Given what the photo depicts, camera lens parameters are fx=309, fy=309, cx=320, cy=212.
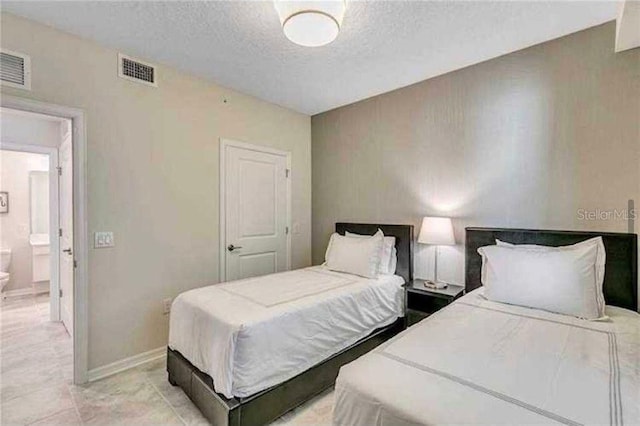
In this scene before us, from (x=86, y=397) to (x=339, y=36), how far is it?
3193 mm

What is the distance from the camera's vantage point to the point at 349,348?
236cm

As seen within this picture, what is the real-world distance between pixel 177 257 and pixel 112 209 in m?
0.70

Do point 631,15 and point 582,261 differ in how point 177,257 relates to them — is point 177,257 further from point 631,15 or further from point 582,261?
point 631,15

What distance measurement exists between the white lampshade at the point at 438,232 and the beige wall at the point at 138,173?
82.7 inches

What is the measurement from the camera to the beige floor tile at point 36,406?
1.96 metres

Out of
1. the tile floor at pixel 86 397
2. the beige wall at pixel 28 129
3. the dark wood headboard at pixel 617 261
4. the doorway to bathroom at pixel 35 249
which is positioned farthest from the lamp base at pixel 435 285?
the beige wall at pixel 28 129

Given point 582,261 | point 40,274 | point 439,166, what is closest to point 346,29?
point 439,166

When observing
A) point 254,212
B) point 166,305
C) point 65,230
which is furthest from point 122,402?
point 65,230

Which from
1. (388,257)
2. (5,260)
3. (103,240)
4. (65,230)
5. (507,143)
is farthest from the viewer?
(5,260)

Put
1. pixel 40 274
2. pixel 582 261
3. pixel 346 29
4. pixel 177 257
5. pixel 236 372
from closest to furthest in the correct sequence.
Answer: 1. pixel 236 372
2. pixel 582 261
3. pixel 346 29
4. pixel 177 257
5. pixel 40 274

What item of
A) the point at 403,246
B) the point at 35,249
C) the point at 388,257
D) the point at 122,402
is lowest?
the point at 122,402

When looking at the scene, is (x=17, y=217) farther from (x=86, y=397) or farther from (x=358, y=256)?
(x=358, y=256)

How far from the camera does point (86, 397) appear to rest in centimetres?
218

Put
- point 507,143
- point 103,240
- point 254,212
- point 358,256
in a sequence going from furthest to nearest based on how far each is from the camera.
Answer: point 254,212 → point 358,256 → point 507,143 → point 103,240
